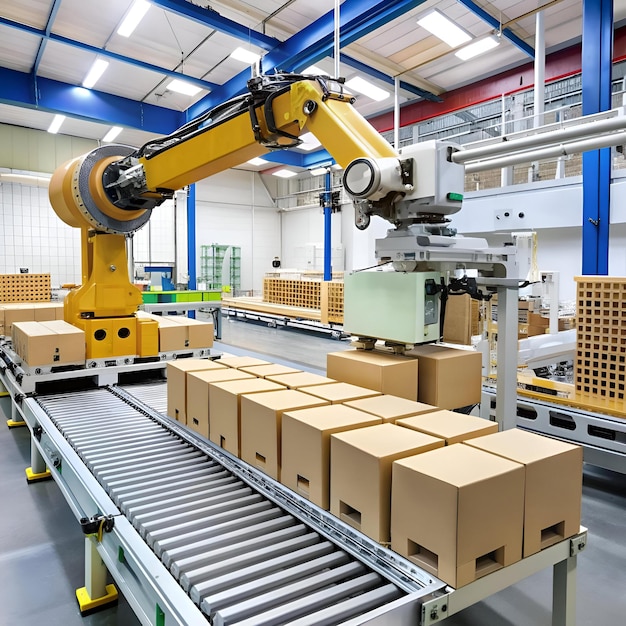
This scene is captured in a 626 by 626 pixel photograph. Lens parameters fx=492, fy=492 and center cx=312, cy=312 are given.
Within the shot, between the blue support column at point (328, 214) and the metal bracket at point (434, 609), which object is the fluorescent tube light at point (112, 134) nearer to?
the blue support column at point (328, 214)

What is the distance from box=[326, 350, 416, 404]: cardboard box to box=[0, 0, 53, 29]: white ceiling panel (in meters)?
7.95

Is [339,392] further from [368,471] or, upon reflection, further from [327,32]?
[327,32]

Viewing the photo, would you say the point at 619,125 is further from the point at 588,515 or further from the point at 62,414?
the point at 62,414

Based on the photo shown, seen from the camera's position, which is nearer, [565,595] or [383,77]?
[565,595]

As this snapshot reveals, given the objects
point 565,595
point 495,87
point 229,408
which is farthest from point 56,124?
point 565,595

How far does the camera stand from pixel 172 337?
4.88 meters

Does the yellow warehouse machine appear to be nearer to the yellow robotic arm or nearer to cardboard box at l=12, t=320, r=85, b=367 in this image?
the yellow robotic arm

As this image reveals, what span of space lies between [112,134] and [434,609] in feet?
51.4

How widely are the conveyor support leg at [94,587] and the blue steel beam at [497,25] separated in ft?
A: 28.0

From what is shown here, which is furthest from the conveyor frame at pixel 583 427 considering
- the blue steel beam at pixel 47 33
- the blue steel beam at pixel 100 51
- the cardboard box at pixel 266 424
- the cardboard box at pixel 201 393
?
the blue steel beam at pixel 100 51

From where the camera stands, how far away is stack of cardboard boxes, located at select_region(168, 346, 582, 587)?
58.9 inches

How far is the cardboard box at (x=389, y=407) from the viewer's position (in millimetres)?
2241

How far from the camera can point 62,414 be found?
366cm

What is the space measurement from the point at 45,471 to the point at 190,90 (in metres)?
9.21
